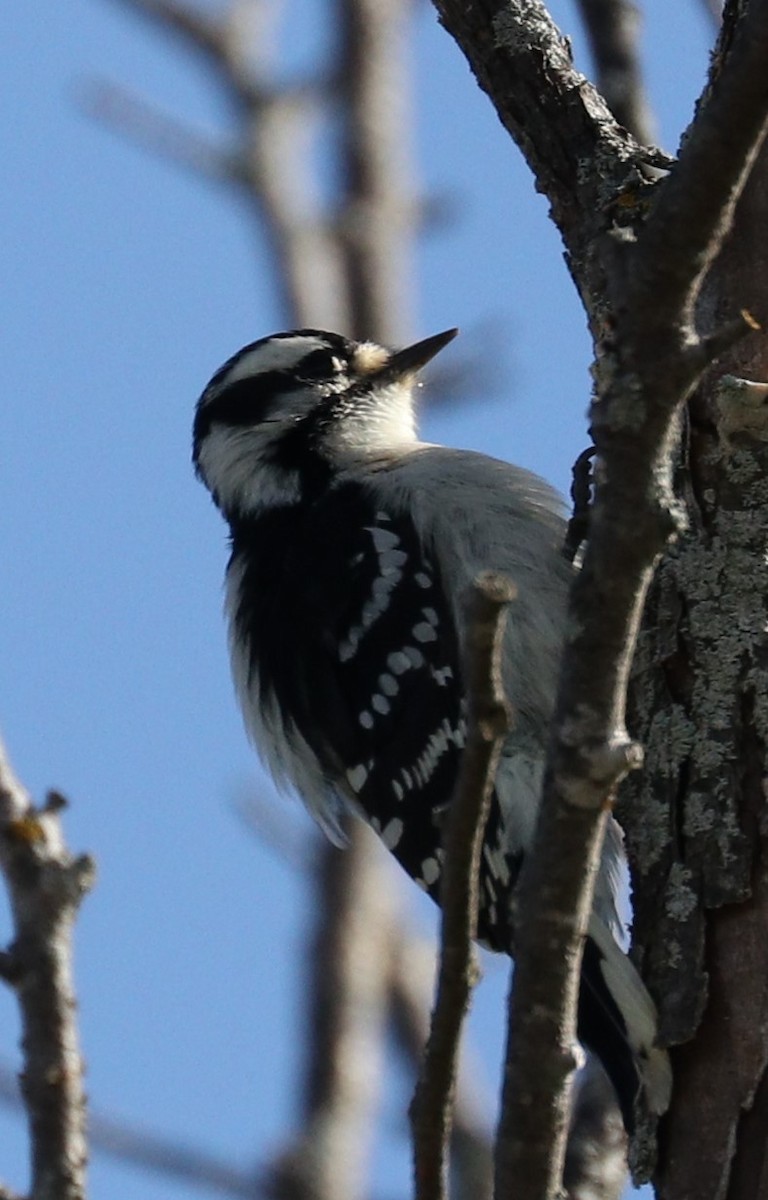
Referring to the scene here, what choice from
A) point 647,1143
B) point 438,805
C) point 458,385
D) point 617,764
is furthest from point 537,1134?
point 458,385

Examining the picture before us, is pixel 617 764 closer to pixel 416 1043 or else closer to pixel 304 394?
pixel 304 394

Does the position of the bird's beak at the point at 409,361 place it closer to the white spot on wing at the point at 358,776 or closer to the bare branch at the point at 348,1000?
the white spot on wing at the point at 358,776

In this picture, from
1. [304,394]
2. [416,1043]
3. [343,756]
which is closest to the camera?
[343,756]

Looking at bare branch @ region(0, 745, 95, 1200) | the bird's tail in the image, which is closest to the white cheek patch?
the bird's tail

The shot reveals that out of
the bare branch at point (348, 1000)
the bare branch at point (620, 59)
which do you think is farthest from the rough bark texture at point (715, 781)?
the bare branch at point (348, 1000)

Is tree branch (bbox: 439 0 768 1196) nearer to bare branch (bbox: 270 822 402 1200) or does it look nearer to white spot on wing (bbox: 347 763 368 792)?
white spot on wing (bbox: 347 763 368 792)

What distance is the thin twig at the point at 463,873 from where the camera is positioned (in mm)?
1863

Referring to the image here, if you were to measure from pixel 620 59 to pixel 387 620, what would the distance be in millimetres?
1586

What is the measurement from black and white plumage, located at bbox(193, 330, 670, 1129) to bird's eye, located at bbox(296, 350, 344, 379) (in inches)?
2.0

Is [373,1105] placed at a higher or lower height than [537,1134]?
higher

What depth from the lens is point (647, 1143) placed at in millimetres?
2904

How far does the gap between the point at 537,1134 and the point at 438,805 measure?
182 centimetres

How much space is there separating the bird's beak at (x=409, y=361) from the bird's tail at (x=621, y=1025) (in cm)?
202

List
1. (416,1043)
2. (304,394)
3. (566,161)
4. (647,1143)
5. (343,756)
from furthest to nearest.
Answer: (416,1043) → (304,394) → (343,756) → (566,161) → (647,1143)
